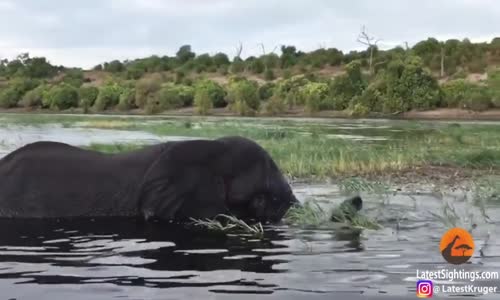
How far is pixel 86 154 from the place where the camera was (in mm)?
10125

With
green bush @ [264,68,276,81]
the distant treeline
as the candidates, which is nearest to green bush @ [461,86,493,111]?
the distant treeline

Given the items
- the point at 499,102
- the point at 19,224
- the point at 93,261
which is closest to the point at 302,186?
the point at 19,224

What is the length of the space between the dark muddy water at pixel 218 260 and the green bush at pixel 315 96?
53592 millimetres

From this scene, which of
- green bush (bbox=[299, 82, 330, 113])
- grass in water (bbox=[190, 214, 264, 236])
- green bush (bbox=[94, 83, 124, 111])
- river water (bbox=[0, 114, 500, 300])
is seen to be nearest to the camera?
river water (bbox=[0, 114, 500, 300])

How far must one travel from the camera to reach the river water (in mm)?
6688

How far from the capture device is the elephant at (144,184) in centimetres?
967

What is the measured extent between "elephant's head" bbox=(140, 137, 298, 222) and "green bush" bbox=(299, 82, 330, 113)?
53.9m

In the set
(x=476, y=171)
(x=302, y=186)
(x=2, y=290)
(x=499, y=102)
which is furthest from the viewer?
(x=499, y=102)

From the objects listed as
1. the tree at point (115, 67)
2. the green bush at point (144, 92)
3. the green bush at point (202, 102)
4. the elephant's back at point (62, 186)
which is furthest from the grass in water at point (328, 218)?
the tree at point (115, 67)

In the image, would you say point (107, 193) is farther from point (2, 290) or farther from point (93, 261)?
point (2, 290)

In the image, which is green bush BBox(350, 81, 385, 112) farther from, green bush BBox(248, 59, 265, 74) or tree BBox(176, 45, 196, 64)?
tree BBox(176, 45, 196, 64)

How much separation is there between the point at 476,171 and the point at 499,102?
42.1 metres

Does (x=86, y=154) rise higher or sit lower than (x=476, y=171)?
higher

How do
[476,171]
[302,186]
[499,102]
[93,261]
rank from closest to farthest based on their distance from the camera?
[93,261], [302,186], [476,171], [499,102]
